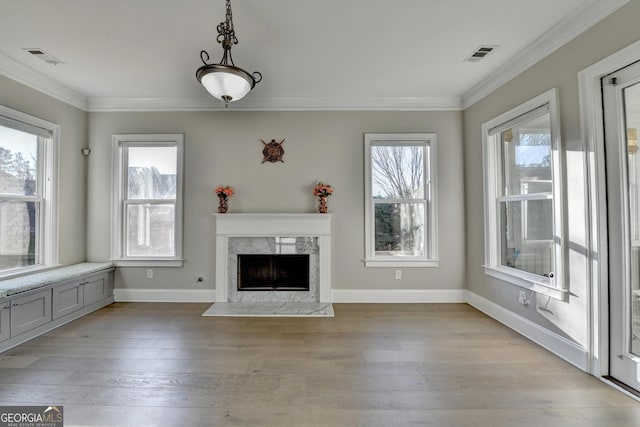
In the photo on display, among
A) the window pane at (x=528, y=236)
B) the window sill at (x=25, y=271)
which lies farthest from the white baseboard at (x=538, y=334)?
the window sill at (x=25, y=271)

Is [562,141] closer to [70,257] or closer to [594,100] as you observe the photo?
[594,100]

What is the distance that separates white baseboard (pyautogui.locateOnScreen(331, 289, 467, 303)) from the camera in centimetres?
416

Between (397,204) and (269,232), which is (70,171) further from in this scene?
(397,204)

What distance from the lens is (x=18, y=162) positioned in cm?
336

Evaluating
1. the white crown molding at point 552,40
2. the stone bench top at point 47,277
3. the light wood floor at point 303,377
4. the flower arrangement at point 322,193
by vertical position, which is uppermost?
the white crown molding at point 552,40

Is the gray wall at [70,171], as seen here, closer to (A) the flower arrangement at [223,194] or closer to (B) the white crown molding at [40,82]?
(B) the white crown molding at [40,82]

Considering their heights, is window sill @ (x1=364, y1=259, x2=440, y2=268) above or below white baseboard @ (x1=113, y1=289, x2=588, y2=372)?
above

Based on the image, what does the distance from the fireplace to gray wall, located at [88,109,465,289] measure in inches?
16.6

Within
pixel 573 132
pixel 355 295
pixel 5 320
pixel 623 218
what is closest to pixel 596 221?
pixel 623 218

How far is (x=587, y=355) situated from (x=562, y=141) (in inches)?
67.6

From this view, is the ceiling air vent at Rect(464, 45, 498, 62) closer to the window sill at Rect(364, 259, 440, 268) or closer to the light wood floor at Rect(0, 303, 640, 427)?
the window sill at Rect(364, 259, 440, 268)

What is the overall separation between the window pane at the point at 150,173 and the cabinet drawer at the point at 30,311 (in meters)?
1.60

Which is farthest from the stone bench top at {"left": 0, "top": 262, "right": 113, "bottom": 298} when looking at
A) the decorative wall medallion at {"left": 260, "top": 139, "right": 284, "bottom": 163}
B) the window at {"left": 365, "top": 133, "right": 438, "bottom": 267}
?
the window at {"left": 365, "top": 133, "right": 438, "bottom": 267}

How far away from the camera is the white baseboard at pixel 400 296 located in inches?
164
